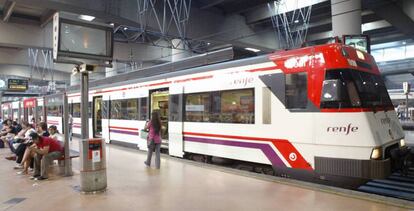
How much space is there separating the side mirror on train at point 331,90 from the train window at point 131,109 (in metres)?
7.76

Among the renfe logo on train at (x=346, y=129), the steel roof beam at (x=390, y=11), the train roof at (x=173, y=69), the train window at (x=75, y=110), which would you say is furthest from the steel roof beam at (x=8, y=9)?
the steel roof beam at (x=390, y=11)

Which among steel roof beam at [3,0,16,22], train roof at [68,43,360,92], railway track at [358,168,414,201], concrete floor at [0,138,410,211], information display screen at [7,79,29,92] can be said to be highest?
steel roof beam at [3,0,16,22]

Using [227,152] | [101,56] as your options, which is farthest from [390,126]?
[101,56]

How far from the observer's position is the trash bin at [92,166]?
6168 millimetres

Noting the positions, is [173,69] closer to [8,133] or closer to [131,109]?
[131,109]

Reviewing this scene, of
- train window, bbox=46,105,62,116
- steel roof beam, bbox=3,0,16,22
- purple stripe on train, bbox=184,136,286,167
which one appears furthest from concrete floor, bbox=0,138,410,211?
train window, bbox=46,105,62,116

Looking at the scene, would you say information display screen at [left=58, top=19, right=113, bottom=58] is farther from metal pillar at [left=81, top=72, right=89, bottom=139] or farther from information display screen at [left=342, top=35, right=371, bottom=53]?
information display screen at [left=342, top=35, right=371, bottom=53]

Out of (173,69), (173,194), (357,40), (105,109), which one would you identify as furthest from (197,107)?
(105,109)

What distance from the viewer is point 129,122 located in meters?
13.0

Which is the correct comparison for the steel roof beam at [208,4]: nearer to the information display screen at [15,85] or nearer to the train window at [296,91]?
the train window at [296,91]

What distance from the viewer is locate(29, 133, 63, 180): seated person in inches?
295

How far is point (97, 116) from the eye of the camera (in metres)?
16.7

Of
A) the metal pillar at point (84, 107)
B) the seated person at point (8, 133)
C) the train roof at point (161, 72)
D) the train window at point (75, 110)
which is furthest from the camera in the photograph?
the train window at point (75, 110)

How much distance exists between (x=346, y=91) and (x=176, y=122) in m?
5.16
